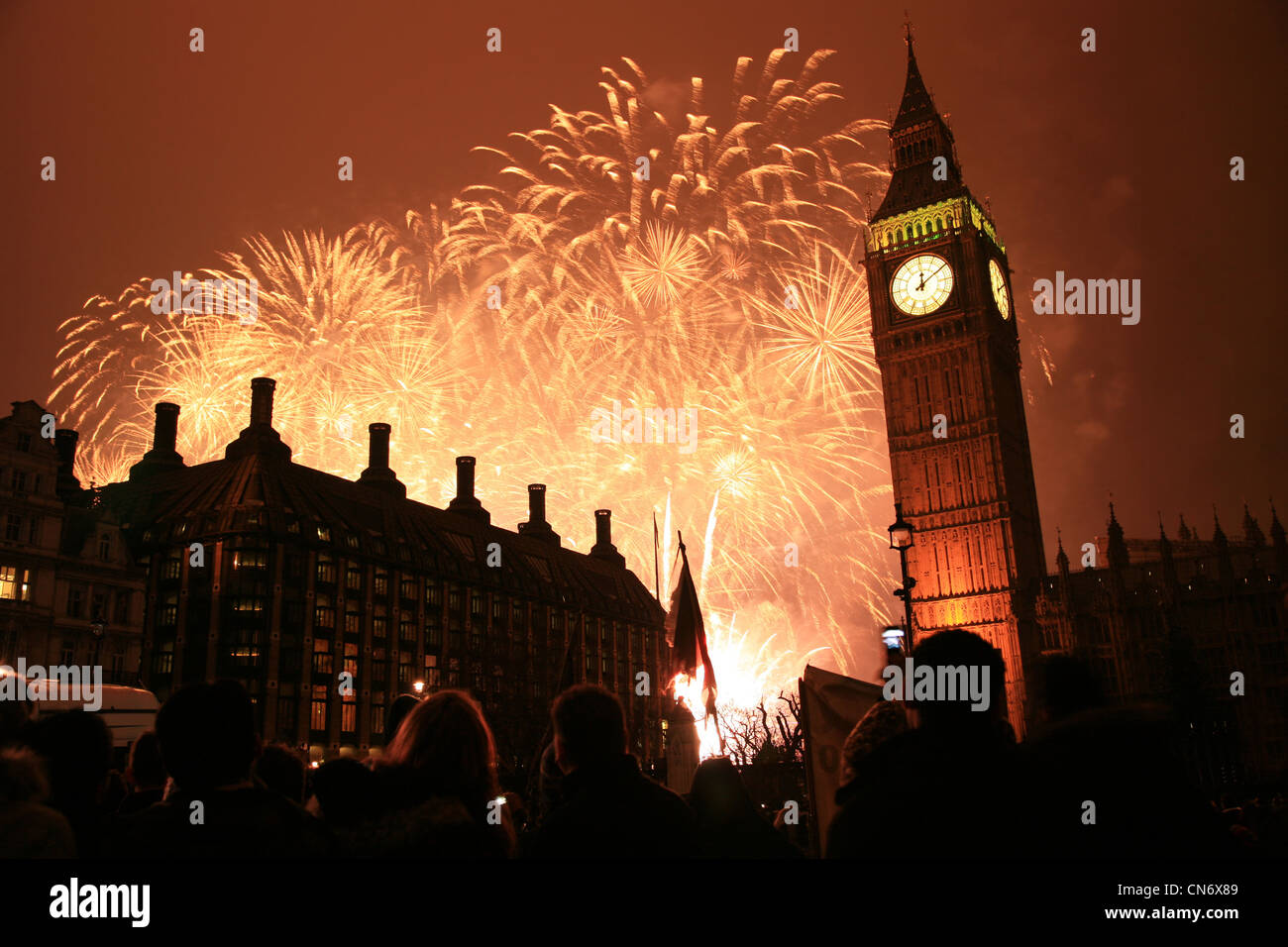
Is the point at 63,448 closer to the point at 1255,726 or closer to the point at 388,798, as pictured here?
the point at 388,798

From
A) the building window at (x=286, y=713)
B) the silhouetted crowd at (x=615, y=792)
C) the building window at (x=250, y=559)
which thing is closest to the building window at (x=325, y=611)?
the building window at (x=250, y=559)

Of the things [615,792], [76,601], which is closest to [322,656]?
[76,601]

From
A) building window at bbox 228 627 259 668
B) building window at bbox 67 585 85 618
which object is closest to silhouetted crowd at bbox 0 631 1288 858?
building window at bbox 67 585 85 618

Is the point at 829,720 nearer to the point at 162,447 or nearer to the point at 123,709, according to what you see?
the point at 123,709

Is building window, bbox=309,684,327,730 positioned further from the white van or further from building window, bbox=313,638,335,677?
the white van
